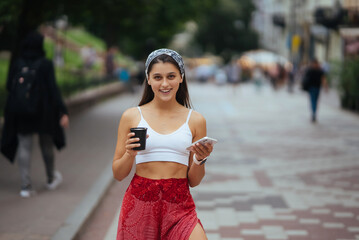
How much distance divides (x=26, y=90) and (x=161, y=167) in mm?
3945

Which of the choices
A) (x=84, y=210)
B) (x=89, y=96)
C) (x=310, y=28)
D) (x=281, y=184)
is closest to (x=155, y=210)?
(x=84, y=210)

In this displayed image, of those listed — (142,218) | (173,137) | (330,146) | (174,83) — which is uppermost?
(174,83)

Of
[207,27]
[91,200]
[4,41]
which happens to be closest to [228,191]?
[91,200]

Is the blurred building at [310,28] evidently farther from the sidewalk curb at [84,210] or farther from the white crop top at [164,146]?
the white crop top at [164,146]

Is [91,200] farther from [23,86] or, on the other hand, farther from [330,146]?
[330,146]

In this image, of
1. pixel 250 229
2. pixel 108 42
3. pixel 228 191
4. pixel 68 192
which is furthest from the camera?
pixel 108 42

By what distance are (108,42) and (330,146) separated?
22.8 metres

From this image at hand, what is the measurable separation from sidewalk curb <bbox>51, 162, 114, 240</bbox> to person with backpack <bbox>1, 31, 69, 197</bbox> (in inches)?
29.7

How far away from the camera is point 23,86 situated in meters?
6.94

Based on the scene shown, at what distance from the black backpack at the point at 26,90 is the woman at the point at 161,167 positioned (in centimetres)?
369

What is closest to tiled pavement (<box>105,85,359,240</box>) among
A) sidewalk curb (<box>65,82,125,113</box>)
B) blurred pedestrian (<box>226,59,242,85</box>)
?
sidewalk curb (<box>65,82,125,113</box>)

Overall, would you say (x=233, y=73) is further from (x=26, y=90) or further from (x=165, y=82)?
(x=165, y=82)

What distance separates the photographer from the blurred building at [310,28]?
30947 millimetres

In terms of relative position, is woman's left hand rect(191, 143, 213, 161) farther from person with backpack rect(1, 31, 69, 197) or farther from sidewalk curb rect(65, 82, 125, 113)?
sidewalk curb rect(65, 82, 125, 113)
